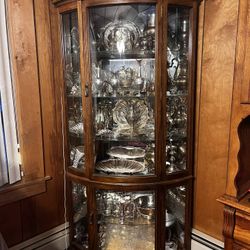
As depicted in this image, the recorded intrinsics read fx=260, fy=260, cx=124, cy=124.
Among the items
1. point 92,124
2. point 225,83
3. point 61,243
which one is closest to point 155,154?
point 92,124

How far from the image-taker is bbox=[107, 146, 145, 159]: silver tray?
5.90 feet

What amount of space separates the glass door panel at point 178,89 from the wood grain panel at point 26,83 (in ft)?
2.99

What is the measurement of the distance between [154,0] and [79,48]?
540 mm

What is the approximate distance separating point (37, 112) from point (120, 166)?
2.29 feet

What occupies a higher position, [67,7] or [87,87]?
[67,7]

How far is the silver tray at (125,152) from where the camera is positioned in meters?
1.80

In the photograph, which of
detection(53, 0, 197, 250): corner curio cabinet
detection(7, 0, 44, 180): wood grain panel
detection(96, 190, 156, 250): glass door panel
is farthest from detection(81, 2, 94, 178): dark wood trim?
detection(7, 0, 44, 180): wood grain panel

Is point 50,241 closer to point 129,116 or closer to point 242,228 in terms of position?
point 129,116

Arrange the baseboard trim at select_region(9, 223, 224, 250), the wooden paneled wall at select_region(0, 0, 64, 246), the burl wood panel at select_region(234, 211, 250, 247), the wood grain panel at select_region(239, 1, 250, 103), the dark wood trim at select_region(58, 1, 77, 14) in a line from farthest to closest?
1. the baseboard trim at select_region(9, 223, 224, 250)
2. the wooden paneled wall at select_region(0, 0, 64, 246)
3. the dark wood trim at select_region(58, 1, 77, 14)
4. the burl wood panel at select_region(234, 211, 250, 247)
5. the wood grain panel at select_region(239, 1, 250, 103)

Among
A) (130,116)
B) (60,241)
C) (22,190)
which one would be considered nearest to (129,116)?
(130,116)

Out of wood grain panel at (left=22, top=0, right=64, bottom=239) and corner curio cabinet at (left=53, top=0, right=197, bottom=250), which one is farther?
→ wood grain panel at (left=22, top=0, right=64, bottom=239)

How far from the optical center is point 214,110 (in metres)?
1.73

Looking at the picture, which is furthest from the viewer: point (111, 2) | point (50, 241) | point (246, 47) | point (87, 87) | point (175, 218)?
point (50, 241)

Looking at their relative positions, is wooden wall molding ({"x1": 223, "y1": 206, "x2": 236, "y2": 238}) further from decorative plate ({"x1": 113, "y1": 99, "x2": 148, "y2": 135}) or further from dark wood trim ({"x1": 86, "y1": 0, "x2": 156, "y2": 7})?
dark wood trim ({"x1": 86, "y1": 0, "x2": 156, "y2": 7})
